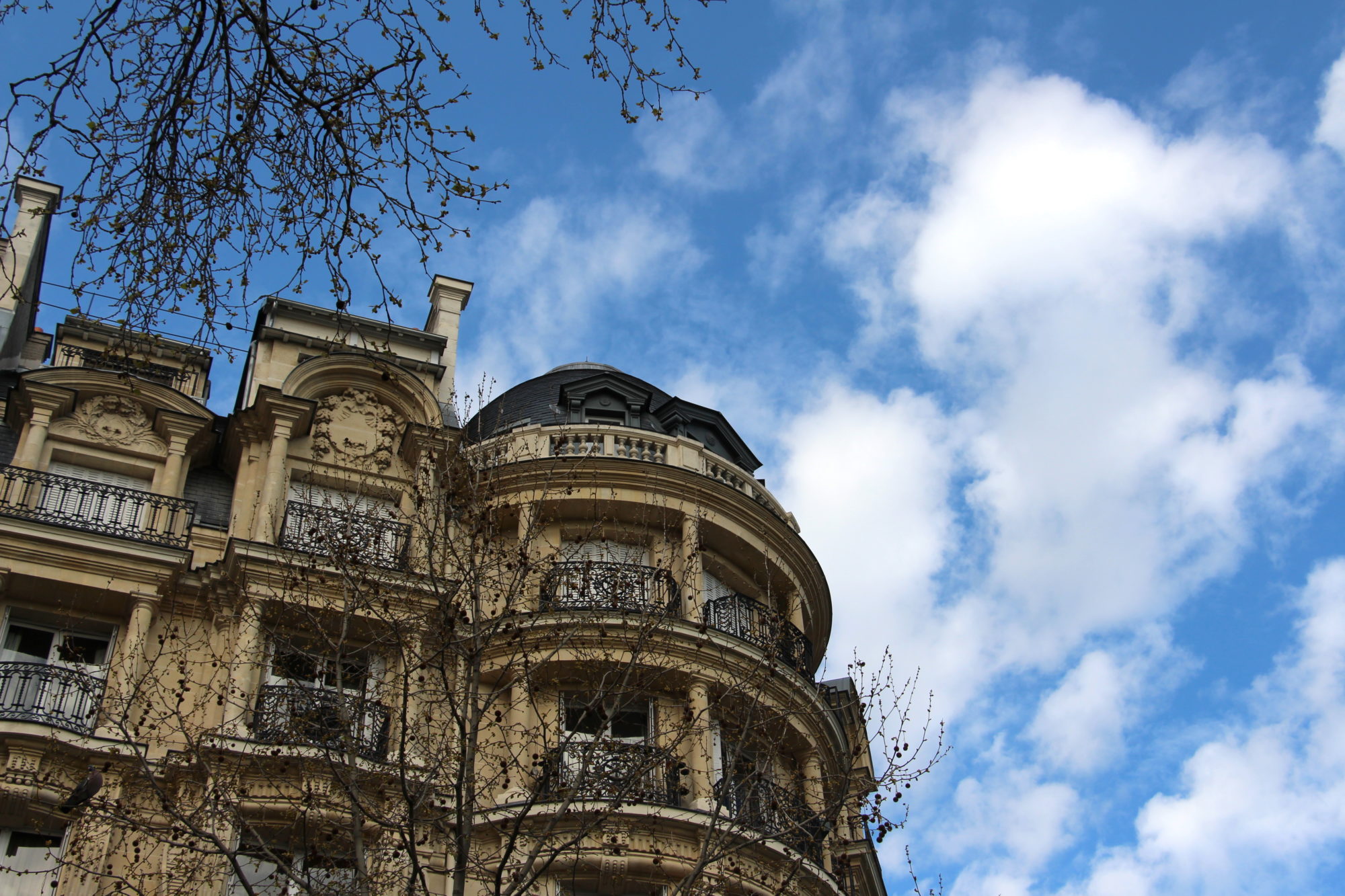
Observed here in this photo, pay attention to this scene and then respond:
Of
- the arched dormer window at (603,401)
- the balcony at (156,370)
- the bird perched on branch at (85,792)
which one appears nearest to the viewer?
the bird perched on branch at (85,792)

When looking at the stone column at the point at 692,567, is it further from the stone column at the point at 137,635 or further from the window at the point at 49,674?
the window at the point at 49,674

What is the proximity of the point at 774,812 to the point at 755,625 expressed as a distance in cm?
361

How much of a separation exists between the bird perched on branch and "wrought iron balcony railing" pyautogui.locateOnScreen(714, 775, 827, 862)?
6390 mm

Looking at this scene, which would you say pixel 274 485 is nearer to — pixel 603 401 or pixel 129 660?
pixel 129 660

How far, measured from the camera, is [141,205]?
29.1ft

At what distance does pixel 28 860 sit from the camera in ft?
49.8

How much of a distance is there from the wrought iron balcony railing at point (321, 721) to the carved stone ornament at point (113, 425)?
16.1 ft

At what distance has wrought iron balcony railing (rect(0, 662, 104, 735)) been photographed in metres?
15.9

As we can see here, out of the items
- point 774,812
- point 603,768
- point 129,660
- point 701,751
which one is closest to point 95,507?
point 129,660

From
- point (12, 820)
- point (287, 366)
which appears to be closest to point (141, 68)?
point (12, 820)

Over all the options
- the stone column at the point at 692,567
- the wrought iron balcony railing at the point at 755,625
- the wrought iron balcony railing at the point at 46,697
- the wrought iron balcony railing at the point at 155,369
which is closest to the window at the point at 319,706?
the wrought iron balcony railing at the point at 46,697

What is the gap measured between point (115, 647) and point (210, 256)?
32.0 feet

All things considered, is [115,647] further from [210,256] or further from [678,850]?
[210,256]

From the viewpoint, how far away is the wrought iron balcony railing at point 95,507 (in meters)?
18.0
